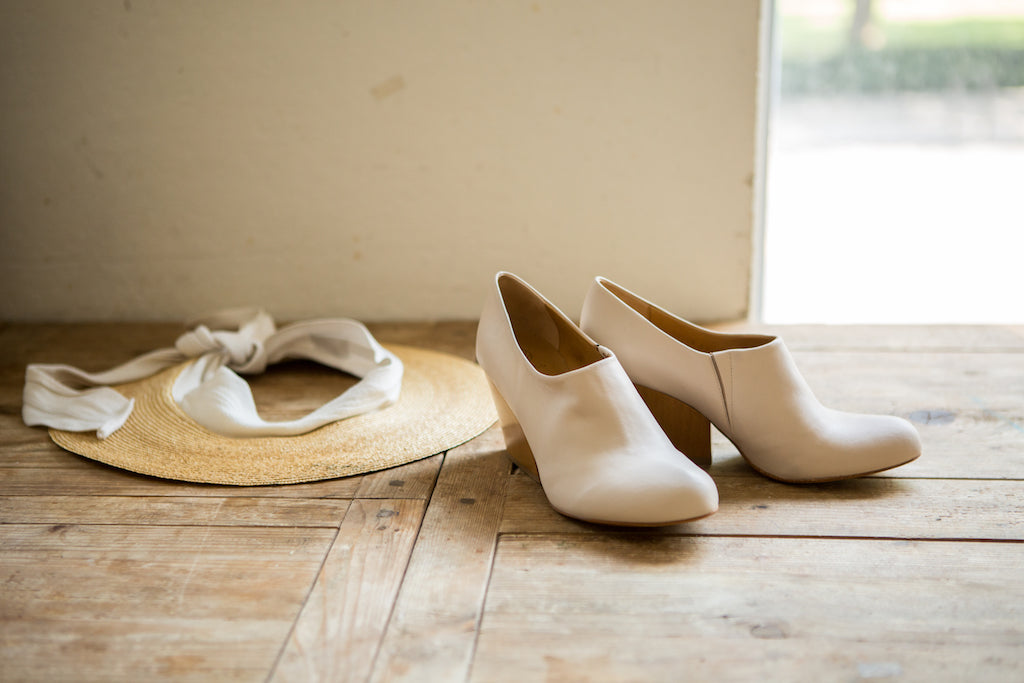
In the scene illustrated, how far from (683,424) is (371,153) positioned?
95cm

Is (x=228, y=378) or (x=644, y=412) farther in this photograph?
(x=228, y=378)

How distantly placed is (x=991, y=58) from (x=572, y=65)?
874mm

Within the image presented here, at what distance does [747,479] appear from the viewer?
104cm

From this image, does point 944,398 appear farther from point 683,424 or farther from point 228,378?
point 228,378

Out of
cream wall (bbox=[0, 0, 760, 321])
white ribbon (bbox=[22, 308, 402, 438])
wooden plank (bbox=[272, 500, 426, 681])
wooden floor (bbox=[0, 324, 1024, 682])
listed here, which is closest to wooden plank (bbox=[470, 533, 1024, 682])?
wooden floor (bbox=[0, 324, 1024, 682])

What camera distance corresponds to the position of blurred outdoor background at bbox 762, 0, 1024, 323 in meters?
1.71

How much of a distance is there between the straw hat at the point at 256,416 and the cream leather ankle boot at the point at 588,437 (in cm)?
20

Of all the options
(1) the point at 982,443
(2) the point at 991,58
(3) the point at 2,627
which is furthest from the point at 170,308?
(2) the point at 991,58

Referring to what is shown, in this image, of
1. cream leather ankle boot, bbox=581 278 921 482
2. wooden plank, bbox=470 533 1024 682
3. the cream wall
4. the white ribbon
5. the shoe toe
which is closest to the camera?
wooden plank, bbox=470 533 1024 682

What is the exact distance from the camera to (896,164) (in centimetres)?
181

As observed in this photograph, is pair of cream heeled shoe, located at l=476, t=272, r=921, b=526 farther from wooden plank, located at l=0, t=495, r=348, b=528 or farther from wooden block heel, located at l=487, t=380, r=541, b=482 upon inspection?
Result: wooden plank, located at l=0, t=495, r=348, b=528

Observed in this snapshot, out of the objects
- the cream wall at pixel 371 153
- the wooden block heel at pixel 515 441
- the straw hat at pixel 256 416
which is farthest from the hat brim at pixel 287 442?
the cream wall at pixel 371 153

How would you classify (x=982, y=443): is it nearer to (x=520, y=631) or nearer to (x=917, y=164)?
(x=520, y=631)

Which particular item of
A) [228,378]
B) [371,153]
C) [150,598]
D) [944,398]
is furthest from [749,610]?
[371,153]
